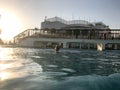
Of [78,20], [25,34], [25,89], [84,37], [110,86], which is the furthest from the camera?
[78,20]

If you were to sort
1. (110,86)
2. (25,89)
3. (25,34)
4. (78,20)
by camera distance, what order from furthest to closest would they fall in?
(78,20) → (25,34) → (110,86) → (25,89)

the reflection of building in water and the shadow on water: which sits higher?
the reflection of building in water

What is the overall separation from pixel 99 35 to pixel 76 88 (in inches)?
2881

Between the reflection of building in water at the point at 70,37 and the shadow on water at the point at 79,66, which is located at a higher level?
the reflection of building in water at the point at 70,37

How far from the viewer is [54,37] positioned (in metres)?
82.9

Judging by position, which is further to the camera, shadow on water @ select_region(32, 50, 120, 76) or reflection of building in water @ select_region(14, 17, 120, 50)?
reflection of building in water @ select_region(14, 17, 120, 50)

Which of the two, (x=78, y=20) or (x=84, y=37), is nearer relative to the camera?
(x=84, y=37)

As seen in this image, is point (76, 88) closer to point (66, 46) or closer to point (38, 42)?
point (66, 46)

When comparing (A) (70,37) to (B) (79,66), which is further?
(A) (70,37)

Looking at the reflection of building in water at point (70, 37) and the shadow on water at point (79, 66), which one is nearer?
the shadow on water at point (79, 66)

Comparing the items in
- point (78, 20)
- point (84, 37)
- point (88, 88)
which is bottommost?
point (88, 88)

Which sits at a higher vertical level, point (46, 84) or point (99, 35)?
point (99, 35)

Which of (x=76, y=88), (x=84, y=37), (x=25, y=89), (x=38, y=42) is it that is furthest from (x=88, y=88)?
(x=38, y=42)

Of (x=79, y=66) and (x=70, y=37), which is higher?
(x=70, y=37)
